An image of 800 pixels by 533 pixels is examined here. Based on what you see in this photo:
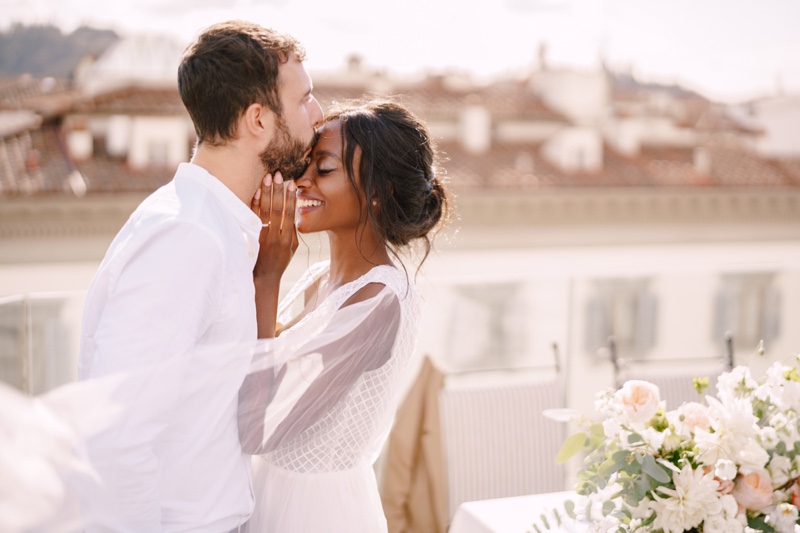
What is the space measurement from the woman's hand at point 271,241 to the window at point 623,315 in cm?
249

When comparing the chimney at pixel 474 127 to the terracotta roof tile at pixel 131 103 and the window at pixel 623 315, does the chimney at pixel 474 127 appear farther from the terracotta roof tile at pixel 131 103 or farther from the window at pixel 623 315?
the window at pixel 623 315

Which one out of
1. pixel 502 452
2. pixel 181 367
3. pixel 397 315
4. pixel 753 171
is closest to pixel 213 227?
pixel 181 367

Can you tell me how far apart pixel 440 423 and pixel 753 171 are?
19.4 meters

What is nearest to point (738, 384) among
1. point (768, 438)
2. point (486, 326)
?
point (768, 438)

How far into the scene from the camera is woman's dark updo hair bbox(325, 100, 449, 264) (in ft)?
6.17

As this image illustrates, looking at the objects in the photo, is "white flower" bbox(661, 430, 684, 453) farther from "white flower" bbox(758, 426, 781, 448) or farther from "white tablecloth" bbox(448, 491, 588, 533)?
"white tablecloth" bbox(448, 491, 588, 533)

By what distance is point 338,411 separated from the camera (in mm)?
1786

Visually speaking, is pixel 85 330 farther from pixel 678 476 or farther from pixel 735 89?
pixel 735 89

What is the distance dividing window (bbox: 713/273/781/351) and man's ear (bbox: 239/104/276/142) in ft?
12.5

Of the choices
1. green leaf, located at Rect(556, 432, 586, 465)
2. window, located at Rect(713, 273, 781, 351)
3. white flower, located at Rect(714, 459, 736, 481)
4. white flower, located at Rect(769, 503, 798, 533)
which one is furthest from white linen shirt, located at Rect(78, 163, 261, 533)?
window, located at Rect(713, 273, 781, 351)

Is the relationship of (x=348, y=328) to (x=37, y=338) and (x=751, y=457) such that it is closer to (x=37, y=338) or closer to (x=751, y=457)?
(x=751, y=457)

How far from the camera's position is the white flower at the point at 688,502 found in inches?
56.8

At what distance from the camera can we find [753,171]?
66.6 ft

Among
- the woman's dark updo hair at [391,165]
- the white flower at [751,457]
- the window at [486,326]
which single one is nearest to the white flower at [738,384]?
the white flower at [751,457]
